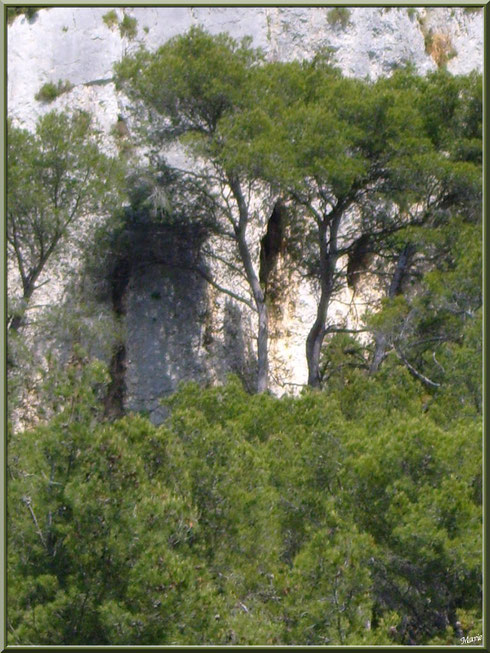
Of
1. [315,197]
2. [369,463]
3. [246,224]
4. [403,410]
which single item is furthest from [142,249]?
[369,463]

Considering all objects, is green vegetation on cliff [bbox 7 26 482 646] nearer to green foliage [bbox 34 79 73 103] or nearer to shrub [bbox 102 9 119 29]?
green foliage [bbox 34 79 73 103]

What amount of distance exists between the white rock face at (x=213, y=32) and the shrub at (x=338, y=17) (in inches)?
1.3

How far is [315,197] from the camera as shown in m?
17.0

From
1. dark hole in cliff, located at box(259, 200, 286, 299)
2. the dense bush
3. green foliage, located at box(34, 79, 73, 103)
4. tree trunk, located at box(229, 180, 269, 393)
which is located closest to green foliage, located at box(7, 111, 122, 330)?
tree trunk, located at box(229, 180, 269, 393)

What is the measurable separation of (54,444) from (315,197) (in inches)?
418

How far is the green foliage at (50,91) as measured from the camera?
19062 millimetres

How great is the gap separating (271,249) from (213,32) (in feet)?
13.0

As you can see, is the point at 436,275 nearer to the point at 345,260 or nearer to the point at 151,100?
the point at 345,260

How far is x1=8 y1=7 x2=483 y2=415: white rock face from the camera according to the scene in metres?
17.6

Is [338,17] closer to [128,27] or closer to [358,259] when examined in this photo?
[128,27]

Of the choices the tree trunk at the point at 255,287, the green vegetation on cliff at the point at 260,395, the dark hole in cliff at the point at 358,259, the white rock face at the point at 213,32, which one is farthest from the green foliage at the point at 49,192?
the dark hole in cliff at the point at 358,259

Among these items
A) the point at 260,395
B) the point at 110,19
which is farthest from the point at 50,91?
the point at 260,395

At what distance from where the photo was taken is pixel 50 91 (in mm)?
19031

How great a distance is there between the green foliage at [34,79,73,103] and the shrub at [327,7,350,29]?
16.8 feet
